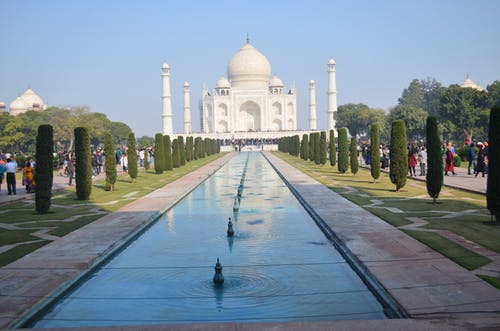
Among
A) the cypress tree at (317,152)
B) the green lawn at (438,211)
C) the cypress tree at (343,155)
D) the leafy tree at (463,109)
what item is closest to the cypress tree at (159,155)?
the cypress tree at (343,155)

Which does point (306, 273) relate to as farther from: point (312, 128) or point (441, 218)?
point (312, 128)

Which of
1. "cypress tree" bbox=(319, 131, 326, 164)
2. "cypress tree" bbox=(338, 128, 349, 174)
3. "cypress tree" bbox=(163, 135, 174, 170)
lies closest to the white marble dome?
"cypress tree" bbox=(319, 131, 326, 164)

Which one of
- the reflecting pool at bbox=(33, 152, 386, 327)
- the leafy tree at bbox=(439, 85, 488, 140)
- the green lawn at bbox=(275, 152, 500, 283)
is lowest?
the reflecting pool at bbox=(33, 152, 386, 327)

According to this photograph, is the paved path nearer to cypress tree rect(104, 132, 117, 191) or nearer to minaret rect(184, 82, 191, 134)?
cypress tree rect(104, 132, 117, 191)

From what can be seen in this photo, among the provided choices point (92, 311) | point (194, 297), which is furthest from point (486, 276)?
point (92, 311)

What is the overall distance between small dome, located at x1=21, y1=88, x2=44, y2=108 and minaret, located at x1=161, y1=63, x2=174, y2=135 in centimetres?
2791

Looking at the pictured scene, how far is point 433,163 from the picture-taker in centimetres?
1104

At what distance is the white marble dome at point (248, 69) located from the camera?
68.1m

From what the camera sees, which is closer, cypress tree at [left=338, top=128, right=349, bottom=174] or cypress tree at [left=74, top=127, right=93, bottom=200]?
cypress tree at [left=74, top=127, right=93, bottom=200]

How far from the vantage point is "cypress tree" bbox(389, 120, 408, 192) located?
13125 millimetres

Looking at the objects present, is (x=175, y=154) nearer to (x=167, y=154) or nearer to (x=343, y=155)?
(x=167, y=154)

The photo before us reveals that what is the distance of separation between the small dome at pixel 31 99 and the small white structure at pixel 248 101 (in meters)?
26.6

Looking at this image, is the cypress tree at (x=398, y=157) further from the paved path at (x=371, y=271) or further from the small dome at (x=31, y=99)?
the small dome at (x=31, y=99)

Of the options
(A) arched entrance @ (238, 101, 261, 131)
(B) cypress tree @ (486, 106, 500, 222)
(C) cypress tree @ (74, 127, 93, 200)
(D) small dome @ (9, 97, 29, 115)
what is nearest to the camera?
(B) cypress tree @ (486, 106, 500, 222)
